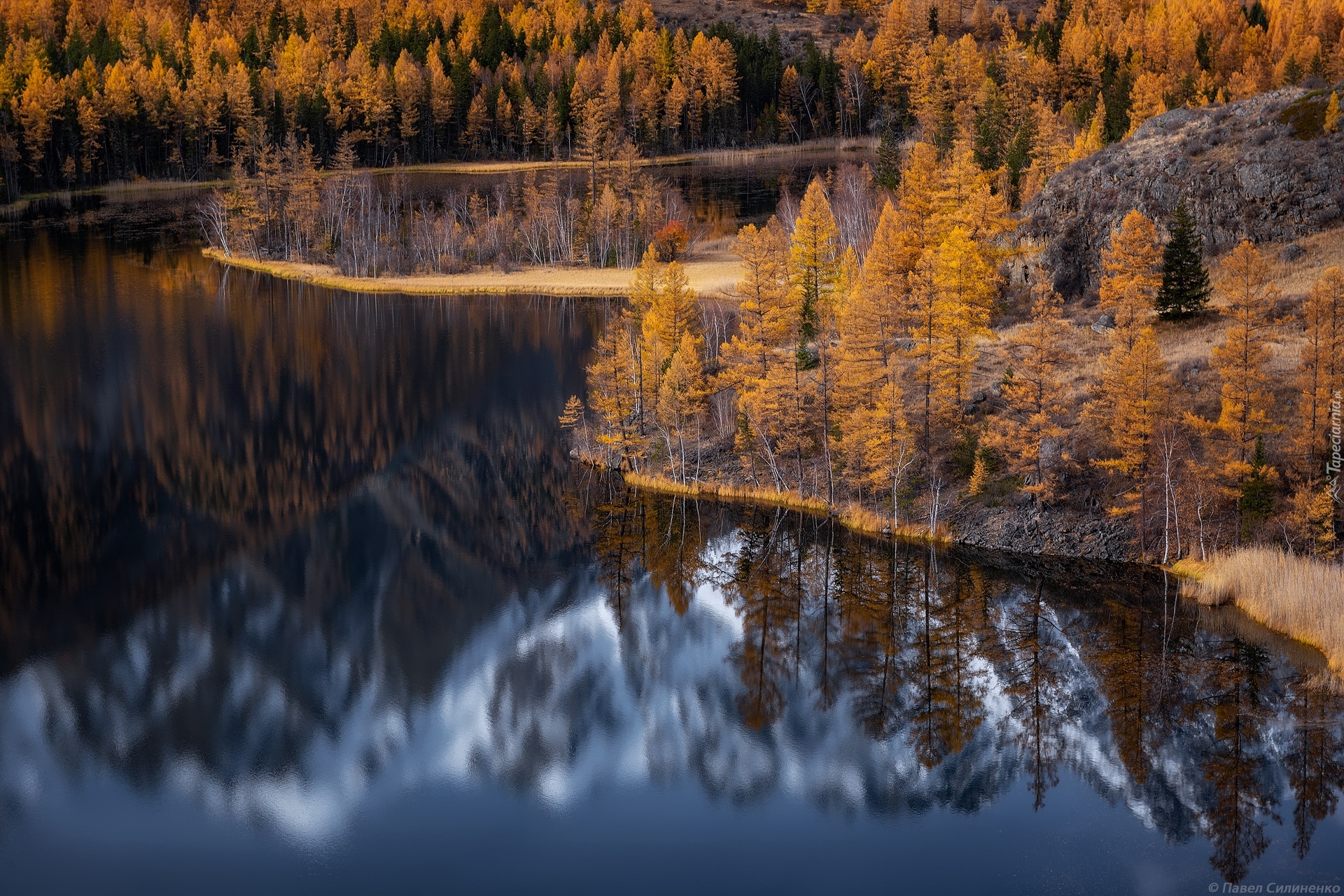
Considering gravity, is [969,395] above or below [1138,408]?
below

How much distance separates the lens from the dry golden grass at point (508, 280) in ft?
278

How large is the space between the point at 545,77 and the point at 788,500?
117 m

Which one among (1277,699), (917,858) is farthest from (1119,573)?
(917,858)

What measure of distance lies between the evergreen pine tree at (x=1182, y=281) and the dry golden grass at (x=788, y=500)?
1617cm

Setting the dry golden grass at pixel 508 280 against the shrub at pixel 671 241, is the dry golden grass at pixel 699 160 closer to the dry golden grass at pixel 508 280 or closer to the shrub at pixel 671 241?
the shrub at pixel 671 241

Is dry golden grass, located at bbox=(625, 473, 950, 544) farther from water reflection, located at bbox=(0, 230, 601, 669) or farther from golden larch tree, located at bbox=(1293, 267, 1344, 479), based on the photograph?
Answer: golden larch tree, located at bbox=(1293, 267, 1344, 479)

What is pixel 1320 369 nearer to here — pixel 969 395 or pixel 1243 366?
pixel 1243 366

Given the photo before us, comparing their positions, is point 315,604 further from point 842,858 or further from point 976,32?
point 976,32

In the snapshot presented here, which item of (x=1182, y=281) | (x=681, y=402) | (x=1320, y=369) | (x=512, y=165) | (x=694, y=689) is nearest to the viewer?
(x=694, y=689)

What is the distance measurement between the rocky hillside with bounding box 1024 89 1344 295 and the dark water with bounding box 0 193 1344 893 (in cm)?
2452

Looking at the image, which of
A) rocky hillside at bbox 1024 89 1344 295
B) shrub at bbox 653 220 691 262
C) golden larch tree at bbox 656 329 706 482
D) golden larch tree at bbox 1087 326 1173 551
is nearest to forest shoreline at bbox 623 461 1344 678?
golden larch tree at bbox 1087 326 1173 551

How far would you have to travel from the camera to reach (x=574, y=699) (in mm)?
31875

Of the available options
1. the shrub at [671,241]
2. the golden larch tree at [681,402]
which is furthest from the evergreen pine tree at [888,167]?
the golden larch tree at [681,402]

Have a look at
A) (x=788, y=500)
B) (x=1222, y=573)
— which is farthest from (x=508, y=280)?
(x=1222, y=573)
